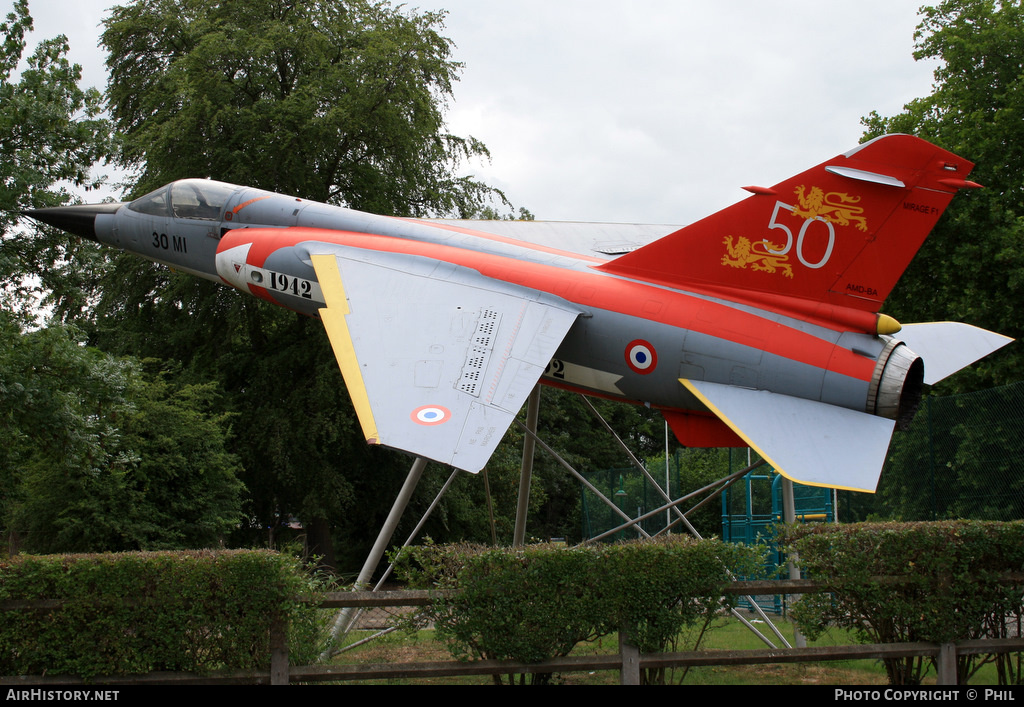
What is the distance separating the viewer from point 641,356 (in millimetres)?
8023

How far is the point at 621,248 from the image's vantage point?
11234 millimetres

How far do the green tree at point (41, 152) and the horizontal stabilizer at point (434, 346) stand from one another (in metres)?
5.73

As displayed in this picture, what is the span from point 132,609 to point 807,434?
5713 mm

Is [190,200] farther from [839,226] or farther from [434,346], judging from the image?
[839,226]

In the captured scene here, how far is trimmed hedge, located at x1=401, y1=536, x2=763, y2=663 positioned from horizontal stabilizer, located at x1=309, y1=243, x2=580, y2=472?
92cm

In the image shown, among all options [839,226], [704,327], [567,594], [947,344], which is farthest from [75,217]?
[947,344]

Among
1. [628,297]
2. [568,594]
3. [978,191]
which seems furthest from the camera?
[978,191]

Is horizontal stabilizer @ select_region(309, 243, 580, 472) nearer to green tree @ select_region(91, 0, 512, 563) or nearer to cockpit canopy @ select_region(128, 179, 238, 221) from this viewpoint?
cockpit canopy @ select_region(128, 179, 238, 221)

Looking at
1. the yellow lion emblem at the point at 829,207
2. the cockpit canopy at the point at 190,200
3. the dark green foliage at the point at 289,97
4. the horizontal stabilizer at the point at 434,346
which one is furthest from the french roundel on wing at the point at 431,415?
the dark green foliage at the point at 289,97

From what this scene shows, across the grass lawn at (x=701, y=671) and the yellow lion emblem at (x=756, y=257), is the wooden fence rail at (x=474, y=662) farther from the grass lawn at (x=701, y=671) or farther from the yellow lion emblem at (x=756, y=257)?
the yellow lion emblem at (x=756, y=257)

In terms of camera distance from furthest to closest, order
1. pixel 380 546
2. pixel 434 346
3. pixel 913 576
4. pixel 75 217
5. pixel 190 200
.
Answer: pixel 75 217
pixel 190 200
pixel 380 546
pixel 434 346
pixel 913 576

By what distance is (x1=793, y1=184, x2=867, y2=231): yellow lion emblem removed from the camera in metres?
7.57

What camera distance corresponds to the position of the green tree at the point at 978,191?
693 inches

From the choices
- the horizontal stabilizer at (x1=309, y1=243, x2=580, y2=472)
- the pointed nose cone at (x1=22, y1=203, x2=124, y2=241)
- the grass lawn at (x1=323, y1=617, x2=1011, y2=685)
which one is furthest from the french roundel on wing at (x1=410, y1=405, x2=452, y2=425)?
the pointed nose cone at (x1=22, y1=203, x2=124, y2=241)
